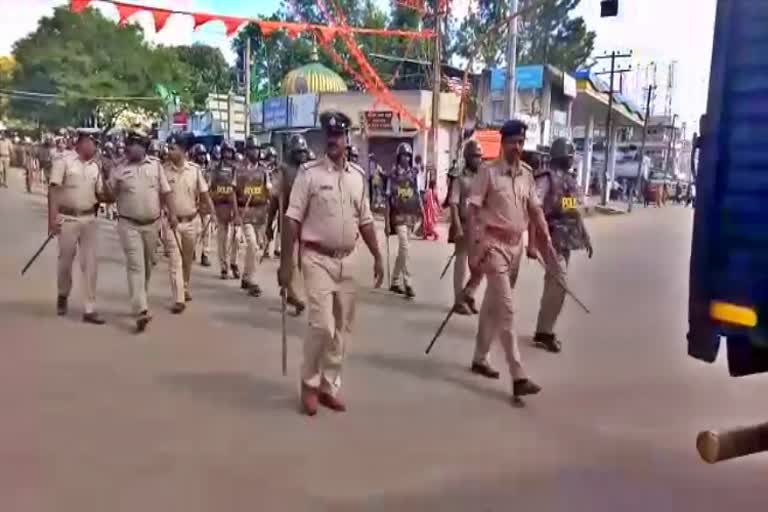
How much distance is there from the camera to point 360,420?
4.92 metres

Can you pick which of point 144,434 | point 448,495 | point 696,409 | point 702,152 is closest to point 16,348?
point 144,434

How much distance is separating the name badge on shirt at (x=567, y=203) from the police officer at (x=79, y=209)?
14.3ft

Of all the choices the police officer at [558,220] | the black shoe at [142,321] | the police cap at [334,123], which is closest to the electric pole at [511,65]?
the police officer at [558,220]

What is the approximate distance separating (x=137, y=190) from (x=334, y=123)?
2975 millimetres

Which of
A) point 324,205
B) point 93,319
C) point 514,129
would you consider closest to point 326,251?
point 324,205

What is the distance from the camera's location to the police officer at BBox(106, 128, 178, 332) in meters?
7.18

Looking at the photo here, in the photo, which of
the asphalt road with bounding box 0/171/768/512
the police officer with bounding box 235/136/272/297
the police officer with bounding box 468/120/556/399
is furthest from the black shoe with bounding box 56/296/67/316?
the police officer with bounding box 468/120/556/399

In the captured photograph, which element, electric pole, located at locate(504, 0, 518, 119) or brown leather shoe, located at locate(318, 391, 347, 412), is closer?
brown leather shoe, located at locate(318, 391, 347, 412)

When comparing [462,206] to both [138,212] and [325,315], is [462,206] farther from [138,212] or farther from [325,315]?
[325,315]

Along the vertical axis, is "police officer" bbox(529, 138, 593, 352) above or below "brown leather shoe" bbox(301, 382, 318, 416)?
above

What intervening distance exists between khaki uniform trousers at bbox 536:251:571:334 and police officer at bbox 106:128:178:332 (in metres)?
3.63

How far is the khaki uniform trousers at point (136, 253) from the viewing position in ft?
23.5

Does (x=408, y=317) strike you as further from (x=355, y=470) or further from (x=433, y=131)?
(x=433, y=131)

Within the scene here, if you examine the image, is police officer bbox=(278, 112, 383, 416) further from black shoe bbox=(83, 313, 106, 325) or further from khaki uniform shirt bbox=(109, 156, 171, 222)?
black shoe bbox=(83, 313, 106, 325)
